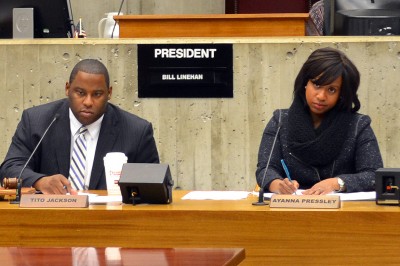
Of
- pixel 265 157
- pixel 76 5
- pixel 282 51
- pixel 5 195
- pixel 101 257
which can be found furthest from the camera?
pixel 76 5

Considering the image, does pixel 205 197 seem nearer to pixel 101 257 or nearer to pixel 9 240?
pixel 9 240

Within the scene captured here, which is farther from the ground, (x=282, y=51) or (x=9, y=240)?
(x=282, y=51)

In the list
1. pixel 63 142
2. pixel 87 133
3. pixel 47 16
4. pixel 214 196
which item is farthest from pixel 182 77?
pixel 214 196

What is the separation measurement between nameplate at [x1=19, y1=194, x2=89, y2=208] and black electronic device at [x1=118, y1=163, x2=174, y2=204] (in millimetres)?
182

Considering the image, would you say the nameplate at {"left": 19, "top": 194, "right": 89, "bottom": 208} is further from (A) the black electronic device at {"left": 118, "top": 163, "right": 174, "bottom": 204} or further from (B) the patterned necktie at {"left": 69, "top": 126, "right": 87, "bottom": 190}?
(B) the patterned necktie at {"left": 69, "top": 126, "right": 87, "bottom": 190}

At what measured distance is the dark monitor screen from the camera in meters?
7.35

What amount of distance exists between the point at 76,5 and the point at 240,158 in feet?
16.6

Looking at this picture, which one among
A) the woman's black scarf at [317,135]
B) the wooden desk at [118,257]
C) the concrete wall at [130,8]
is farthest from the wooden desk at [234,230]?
the concrete wall at [130,8]

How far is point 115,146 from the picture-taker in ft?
19.1

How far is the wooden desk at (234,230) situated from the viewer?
4.48m

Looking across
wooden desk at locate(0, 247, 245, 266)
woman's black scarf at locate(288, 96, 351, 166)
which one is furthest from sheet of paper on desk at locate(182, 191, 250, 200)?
wooden desk at locate(0, 247, 245, 266)

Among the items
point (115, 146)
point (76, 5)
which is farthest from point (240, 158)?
point (76, 5)

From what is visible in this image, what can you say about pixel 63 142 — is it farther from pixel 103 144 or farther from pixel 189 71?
pixel 189 71

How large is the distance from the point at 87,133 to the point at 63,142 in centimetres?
14
